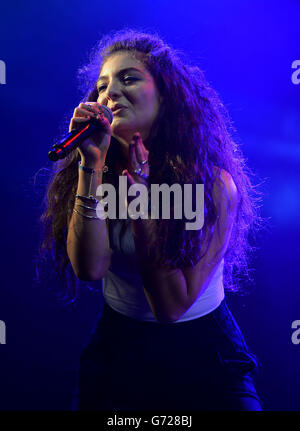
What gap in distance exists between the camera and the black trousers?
2.91 ft

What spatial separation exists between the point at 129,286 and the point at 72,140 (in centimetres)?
40

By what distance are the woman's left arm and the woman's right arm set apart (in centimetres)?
10

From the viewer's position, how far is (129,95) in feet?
2.90

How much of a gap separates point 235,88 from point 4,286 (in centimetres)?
104

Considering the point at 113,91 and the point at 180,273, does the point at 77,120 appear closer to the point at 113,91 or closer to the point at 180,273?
the point at 113,91

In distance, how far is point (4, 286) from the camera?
1295 millimetres

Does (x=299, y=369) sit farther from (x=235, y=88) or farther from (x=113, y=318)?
(x=235, y=88)

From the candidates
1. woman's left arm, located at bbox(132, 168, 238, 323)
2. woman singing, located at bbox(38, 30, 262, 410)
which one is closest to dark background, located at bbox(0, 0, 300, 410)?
woman singing, located at bbox(38, 30, 262, 410)

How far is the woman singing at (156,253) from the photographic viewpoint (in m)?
0.81

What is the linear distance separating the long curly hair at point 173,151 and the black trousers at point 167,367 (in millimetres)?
216

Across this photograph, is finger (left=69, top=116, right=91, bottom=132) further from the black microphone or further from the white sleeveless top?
the white sleeveless top

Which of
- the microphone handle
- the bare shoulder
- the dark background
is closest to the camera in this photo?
the microphone handle
